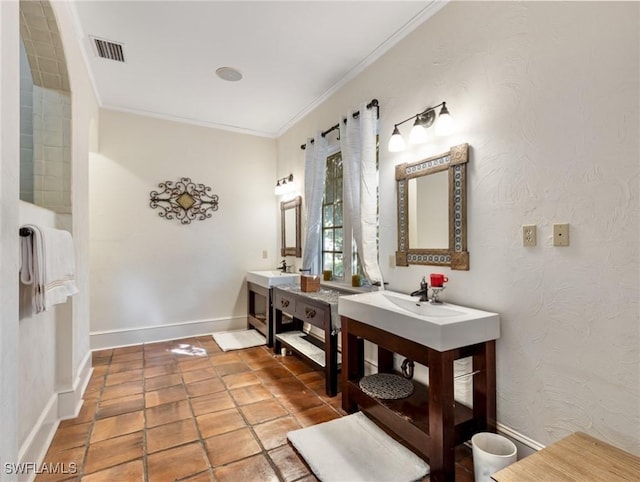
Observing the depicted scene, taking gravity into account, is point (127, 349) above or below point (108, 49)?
below

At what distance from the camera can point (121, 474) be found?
1.61 m

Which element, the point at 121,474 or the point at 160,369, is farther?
the point at 160,369

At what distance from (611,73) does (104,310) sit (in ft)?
14.3

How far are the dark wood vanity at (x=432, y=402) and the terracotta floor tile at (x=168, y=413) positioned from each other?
1107mm

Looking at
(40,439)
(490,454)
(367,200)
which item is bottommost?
(40,439)

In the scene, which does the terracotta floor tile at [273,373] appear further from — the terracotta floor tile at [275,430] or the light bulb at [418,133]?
the light bulb at [418,133]

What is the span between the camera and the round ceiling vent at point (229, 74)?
2752mm

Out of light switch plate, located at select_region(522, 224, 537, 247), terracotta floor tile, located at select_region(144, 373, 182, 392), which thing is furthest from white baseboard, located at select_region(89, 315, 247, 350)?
light switch plate, located at select_region(522, 224, 537, 247)

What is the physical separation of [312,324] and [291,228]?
5.31 feet

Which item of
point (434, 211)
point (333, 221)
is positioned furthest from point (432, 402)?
point (333, 221)

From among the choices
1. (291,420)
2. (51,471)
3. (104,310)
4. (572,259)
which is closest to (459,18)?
(572,259)

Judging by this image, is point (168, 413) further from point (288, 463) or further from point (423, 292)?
point (423, 292)

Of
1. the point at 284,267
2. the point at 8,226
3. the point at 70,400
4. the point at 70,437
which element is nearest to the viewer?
the point at 8,226

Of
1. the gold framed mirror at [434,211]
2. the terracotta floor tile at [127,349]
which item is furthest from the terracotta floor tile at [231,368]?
the gold framed mirror at [434,211]
